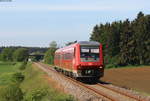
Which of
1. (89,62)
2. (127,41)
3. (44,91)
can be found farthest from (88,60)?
(127,41)

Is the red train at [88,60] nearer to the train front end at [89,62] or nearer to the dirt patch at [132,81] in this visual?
the train front end at [89,62]

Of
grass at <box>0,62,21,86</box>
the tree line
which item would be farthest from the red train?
the tree line

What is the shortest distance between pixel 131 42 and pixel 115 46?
5440mm

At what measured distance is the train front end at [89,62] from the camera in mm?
31781

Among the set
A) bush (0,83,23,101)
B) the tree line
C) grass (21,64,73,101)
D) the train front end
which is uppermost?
the tree line

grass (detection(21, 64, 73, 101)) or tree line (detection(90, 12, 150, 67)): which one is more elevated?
tree line (detection(90, 12, 150, 67))

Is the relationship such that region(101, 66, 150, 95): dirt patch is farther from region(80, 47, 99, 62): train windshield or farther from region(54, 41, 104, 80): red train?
region(80, 47, 99, 62): train windshield

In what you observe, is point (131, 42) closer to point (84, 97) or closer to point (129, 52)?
point (129, 52)

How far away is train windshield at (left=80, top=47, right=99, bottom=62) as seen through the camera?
32.0 meters

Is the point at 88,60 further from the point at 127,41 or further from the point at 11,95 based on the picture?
the point at 127,41

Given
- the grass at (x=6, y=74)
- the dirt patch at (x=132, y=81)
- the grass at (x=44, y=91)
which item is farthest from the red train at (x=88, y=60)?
the grass at (x=6, y=74)

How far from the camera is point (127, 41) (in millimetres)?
88875

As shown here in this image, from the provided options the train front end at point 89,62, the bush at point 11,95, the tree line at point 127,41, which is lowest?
the bush at point 11,95

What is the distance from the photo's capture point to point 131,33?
88938 millimetres
